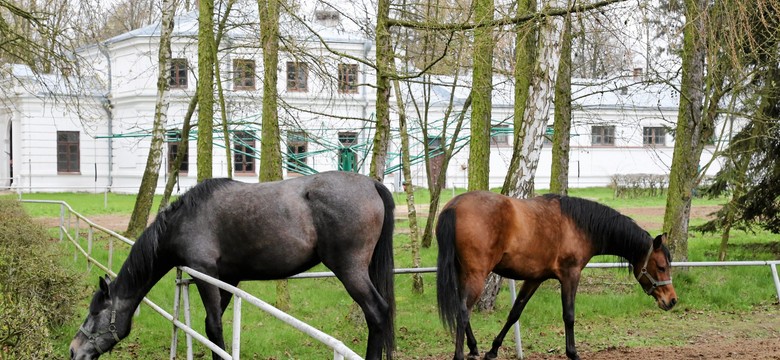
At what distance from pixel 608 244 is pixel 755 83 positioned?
26.8 ft

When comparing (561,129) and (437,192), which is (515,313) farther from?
(437,192)

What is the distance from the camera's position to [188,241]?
645 centimetres

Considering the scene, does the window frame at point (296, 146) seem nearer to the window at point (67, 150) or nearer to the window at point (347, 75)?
the window at point (347, 75)

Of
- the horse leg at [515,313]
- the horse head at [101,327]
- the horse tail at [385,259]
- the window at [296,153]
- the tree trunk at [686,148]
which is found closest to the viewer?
the horse head at [101,327]

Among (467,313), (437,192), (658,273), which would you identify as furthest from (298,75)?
(467,313)

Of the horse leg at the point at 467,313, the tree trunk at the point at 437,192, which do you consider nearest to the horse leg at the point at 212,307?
the horse leg at the point at 467,313

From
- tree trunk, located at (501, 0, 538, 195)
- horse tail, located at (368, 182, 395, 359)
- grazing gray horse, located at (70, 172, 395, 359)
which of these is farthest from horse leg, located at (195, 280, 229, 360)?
tree trunk, located at (501, 0, 538, 195)

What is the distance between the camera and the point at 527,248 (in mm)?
7609

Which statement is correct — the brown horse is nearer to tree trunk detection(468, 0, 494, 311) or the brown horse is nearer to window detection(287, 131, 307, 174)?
tree trunk detection(468, 0, 494, 311)

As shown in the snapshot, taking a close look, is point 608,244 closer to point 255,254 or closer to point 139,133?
point 255,254

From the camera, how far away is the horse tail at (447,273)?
7203mm

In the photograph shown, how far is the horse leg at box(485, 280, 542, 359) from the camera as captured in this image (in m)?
7.77

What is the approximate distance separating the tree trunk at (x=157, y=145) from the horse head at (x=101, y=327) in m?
9.85

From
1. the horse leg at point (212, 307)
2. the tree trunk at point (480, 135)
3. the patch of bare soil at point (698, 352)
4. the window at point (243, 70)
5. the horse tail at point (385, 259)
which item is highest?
the window at point (243, 70)
